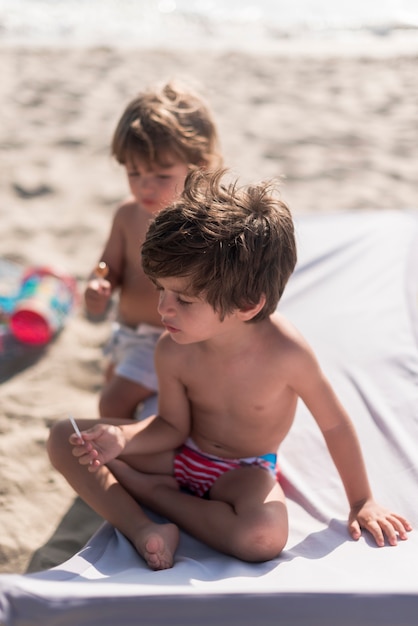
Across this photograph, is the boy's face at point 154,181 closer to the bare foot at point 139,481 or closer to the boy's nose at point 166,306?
the boy's nose at point 166,306

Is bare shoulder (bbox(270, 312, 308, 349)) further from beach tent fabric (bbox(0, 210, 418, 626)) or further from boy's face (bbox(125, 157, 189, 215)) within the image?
boy's face (bbox(125, 157, 189, 215))

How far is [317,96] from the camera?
17.0 ft

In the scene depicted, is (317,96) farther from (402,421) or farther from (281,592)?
(281,592)

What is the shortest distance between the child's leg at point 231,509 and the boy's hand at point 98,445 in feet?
0.56

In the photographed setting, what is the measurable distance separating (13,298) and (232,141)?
191cm

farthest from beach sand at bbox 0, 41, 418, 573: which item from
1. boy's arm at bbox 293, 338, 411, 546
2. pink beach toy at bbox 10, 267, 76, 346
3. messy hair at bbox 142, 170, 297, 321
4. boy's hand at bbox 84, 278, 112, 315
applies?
messy hair at bbox 142, 170, 297, 321

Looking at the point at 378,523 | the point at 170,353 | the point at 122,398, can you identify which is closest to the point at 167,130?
the point at 170,353

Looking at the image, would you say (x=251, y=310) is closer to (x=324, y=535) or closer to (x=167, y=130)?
(x=324, y=535)

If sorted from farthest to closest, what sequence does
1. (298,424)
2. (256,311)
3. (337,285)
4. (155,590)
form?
(337,285)
(298,424)
(256,311)
(155,590)

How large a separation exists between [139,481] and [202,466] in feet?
0.48

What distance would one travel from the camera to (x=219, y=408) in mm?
1919

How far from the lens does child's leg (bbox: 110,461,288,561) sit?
68.0 inches

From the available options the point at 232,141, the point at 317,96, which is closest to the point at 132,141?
the point at 232,141

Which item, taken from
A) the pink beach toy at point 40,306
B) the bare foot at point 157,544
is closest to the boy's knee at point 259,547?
the bare foot at point 157,544
